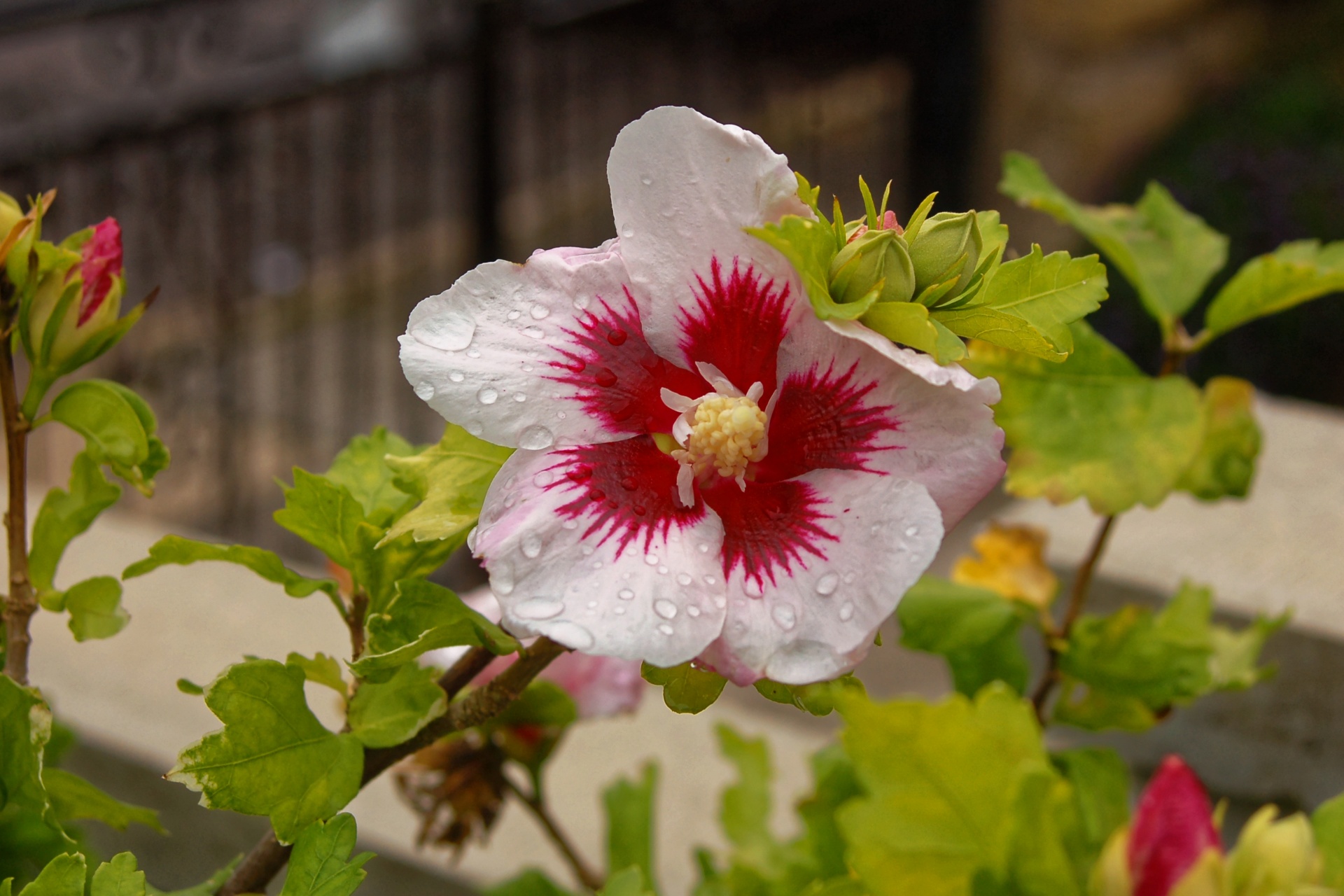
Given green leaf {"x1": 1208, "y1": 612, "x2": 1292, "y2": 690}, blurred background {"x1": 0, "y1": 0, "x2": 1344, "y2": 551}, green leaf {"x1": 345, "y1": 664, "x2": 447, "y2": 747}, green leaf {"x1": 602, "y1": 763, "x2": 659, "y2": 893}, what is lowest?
blurred background {"x1": 0, "y1": 0, "x2": 1344, "y2": 551}

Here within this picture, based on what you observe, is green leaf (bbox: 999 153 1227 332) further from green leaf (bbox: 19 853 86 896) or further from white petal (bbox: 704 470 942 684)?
green leaf (bbox: 19 853 86 896)

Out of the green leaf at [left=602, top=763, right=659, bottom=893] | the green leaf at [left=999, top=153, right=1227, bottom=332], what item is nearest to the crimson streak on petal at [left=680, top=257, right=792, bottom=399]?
the green leaf at [left=999, top=153, right=1227, bottom=332]

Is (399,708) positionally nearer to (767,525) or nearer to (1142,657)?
(767,525)

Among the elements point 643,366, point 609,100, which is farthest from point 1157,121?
point 643,366

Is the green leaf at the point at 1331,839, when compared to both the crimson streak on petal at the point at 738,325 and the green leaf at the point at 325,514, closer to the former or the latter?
the crimson streak on petal at the point at 738,325

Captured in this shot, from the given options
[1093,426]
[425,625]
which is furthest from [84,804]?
[1093,426]

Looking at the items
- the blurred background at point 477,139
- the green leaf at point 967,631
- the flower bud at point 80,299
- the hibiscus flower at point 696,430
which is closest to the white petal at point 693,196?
the hibiscus flower at point 696,430
